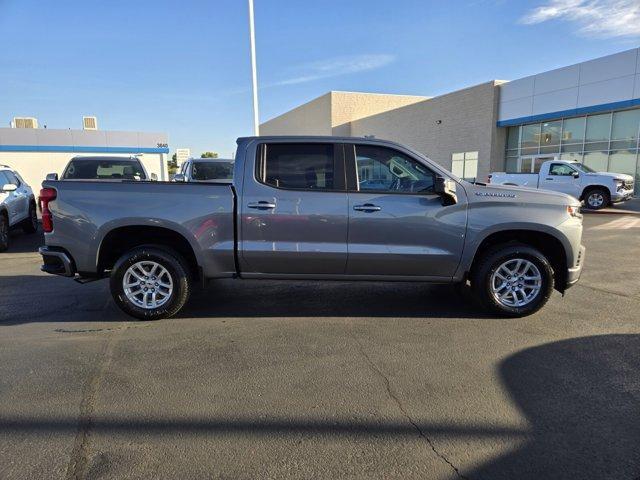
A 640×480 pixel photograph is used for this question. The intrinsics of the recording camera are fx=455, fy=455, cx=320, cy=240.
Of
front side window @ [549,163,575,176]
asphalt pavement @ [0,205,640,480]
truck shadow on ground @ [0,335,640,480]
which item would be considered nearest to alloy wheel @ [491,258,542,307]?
asphalt pavement @ [0,205,640,480]

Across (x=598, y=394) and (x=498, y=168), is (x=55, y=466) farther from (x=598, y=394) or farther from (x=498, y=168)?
(x=498, y=168)

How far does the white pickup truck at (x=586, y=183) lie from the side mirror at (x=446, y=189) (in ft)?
42.3

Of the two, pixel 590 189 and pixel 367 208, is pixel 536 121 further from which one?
pixel 367 208

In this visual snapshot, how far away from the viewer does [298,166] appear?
4.97m

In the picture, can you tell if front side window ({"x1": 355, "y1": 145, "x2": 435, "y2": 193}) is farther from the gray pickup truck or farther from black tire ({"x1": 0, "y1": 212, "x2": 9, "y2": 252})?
black tire ({"x1": 0, "y1": 212, "x2": 9, "y2": 252})

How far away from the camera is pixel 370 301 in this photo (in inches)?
226

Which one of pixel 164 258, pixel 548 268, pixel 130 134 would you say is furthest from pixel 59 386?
pixel 130 134

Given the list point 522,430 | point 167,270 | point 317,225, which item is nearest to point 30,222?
point 167,270

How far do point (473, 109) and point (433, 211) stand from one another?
2731cm

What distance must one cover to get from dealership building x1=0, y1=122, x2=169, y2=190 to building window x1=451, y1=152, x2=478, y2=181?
20.3 meters

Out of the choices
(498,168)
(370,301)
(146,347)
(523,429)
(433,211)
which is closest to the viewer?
(523,429)

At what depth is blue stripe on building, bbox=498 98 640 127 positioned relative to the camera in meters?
20.7

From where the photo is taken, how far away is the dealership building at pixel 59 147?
31297mm

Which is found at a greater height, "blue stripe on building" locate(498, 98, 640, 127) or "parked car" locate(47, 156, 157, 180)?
"blue stripe on building" locate(498, 98, 640, 127)
